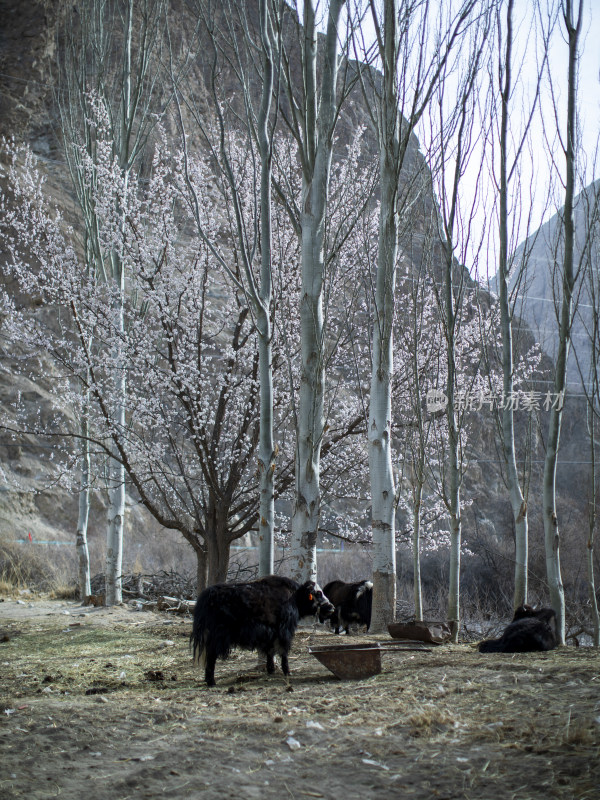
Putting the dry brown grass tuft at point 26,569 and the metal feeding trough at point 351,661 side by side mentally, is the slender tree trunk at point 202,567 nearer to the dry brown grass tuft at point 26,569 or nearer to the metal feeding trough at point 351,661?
the dry brown grass tuft at point 26,569

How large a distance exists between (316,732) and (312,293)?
5.38 metres

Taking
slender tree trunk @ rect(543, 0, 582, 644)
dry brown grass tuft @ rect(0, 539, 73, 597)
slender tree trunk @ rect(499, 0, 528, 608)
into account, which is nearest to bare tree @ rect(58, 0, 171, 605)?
dry brown grass tuft @ rect(0, 539, 73, 597)

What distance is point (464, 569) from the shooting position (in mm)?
22172

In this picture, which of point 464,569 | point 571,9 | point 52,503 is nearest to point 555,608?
point 571,9

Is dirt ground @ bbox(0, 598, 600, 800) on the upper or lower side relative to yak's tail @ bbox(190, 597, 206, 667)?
lower

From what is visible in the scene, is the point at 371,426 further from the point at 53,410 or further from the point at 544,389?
the point at 544,389

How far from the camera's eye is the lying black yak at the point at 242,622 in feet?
17.9

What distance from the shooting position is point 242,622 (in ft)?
18.3

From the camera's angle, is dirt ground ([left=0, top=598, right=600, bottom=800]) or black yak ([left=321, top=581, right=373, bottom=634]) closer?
dirt ground ([left=0, top=598, right=600, bottom=800])

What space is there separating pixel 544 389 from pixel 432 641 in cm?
2649

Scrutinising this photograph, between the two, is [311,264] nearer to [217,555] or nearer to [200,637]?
[200,637]

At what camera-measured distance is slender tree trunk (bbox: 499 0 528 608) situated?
329 inches

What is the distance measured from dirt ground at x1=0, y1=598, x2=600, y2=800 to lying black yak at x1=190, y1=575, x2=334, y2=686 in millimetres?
250

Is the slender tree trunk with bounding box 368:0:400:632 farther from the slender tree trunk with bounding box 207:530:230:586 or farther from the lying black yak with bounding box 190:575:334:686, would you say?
the slender tree trunk with bounding box 207:530:230:586
